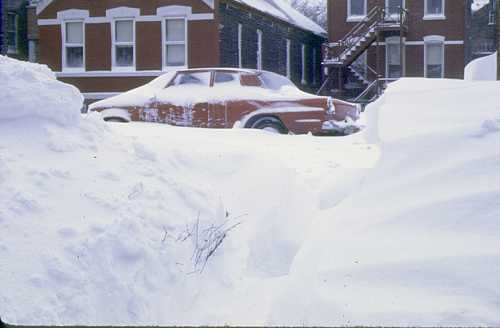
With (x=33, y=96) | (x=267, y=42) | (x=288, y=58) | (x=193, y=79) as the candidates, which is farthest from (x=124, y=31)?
(x=33, y=96)

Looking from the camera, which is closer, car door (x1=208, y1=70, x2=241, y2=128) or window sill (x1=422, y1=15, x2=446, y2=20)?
car door (x1=208, y1=70, x2=241, y2=128)

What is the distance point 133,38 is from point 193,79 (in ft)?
34.2

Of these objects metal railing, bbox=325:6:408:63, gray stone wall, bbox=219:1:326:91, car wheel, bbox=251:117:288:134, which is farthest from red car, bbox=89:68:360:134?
metal railing, bbox=325:6:408:63

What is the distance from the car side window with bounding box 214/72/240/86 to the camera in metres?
12.8

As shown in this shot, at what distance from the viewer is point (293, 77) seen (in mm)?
30016

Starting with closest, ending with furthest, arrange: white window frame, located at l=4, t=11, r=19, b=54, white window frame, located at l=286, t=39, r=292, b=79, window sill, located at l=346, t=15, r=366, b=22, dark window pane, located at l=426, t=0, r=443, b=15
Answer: dark window pane, located at l=426, t=0, r=443, b=15 < white window frame, located at l=286, t=39, r=292, b=79 < window sill, located at l=346, t=15, r=366, b=22 < white window frame, located at l=4, t=11, r=19, b=54

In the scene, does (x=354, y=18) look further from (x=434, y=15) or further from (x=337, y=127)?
(x=337, y=127)

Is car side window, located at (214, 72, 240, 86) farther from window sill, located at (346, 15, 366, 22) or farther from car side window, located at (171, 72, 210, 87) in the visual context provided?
window sill, located at (346, 15, 366, 22)

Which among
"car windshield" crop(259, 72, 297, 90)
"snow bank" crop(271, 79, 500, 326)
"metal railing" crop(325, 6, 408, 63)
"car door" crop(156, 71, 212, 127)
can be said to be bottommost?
"snow bank" crop(271, 79, 500, 326)

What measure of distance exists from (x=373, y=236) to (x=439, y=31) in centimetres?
2582

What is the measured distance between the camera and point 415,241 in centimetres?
429

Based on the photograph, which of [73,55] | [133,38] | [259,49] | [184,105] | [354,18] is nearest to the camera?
[184,105]

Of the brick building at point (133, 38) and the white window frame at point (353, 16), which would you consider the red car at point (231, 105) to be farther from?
the white window frame at point (353, 16)

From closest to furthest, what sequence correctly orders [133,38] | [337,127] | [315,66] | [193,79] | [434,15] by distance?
1. [337,127]
2. [193,79]
3. [133,38]
4. [434,15]
5. [315,66]
